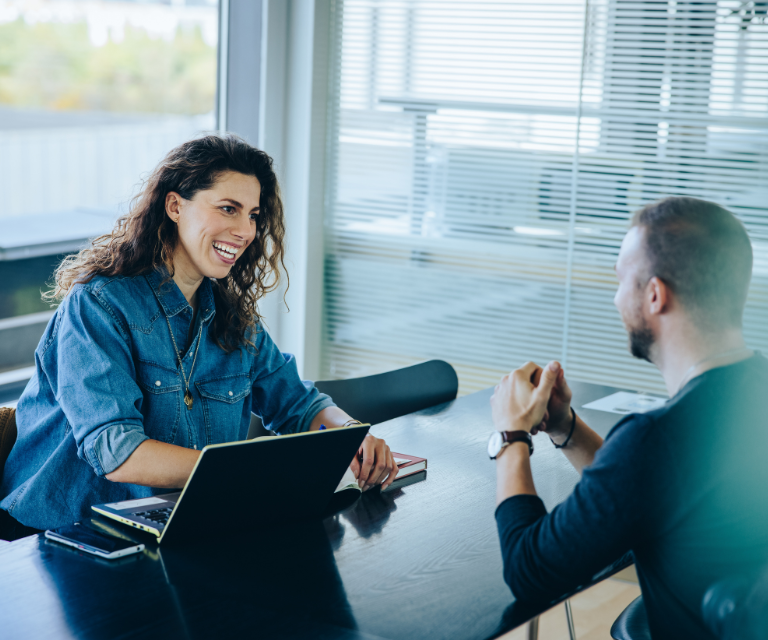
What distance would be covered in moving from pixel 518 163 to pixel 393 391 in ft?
5.15

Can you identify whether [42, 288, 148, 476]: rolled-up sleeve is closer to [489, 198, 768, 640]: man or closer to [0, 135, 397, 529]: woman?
[0, 135, 397, 529]: woman

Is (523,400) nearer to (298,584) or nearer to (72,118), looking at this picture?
(298,584)

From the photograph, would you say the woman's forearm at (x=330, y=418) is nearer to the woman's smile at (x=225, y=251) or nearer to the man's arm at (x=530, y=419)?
the woman's smile at (x=225, y=251)

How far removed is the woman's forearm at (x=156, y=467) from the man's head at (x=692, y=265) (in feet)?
2.90

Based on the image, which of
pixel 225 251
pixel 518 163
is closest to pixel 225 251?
pixel 225 251

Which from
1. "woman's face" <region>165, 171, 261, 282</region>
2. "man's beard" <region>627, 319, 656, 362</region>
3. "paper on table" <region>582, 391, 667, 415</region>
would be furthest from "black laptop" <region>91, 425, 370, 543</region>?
"paper on table" <region>582, 391, 667, 415</region>

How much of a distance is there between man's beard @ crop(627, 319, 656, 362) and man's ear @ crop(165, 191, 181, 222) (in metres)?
1.11

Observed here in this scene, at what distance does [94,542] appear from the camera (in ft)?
4.38

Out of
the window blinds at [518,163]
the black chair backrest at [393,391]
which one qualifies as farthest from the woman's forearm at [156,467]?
the window blinds at [518,163]

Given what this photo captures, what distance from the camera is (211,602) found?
1164 mm

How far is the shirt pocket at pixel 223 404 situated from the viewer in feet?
6.15

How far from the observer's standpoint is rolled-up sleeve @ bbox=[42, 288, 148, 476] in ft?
5.12

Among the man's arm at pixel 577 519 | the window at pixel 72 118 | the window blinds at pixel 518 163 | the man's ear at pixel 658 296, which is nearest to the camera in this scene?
the man's arm at pixel 577 519

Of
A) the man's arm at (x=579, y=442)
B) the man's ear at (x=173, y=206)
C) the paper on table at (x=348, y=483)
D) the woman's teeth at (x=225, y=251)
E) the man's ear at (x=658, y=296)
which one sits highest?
the man's ear at (x=173, y=206)
